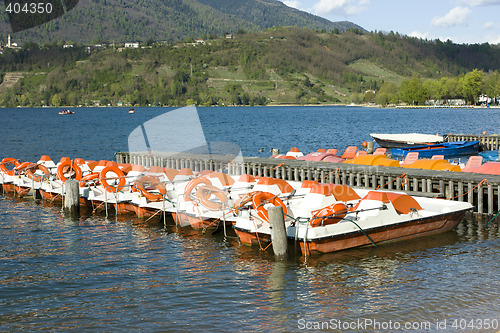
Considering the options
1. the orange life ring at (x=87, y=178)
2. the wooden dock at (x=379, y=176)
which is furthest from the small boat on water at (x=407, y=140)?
the orange life ring at (x=87, y=178)

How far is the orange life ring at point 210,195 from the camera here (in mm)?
20109

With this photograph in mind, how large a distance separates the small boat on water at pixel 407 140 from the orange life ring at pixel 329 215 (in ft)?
117

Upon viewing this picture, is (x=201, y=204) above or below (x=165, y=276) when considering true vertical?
above

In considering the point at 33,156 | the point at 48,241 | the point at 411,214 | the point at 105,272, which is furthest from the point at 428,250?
the point at 33,156

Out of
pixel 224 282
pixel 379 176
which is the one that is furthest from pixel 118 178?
pixel 379 176

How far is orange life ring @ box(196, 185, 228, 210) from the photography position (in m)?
20.1

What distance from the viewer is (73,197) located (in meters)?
24.0

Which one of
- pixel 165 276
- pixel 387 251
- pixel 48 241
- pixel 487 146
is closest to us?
pixel 165 276

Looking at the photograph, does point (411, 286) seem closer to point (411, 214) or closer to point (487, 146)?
point (411, 214)

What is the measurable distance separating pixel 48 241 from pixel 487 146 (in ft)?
136

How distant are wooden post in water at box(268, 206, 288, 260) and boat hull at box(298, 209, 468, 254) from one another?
64cm

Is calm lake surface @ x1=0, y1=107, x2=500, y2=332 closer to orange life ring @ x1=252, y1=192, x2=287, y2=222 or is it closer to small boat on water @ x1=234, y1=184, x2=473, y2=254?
small boat on water @ x1=234, y1=184, x2=473, y2=254

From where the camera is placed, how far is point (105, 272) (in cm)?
1614

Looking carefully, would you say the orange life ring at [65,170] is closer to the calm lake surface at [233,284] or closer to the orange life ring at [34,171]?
the orange life ring at [34,171]
